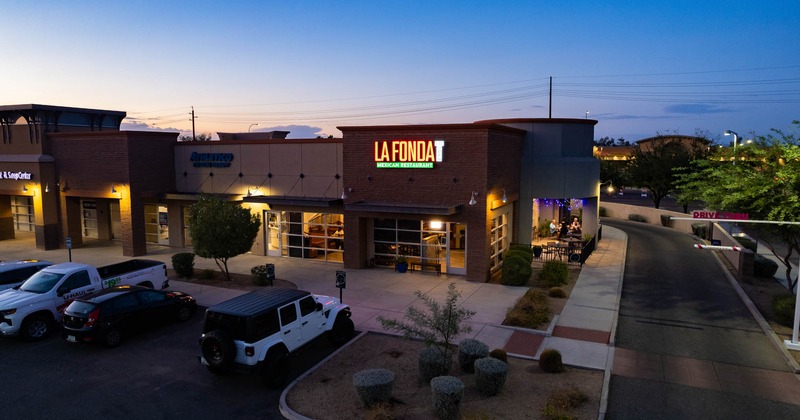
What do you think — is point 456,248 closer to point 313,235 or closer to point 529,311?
point 313,235

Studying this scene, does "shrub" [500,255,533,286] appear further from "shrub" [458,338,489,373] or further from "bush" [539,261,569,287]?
"shrub" [458,338,489,373]

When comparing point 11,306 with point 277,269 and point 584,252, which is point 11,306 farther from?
point 584,252

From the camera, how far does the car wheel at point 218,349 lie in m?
12.0

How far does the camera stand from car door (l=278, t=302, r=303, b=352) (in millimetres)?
13031

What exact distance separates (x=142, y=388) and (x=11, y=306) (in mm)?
6447

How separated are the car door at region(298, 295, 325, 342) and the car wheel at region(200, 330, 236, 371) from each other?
6.95ft

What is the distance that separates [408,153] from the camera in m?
24.4

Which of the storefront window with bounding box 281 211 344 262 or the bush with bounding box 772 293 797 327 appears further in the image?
the storefront window with bounding box 281 211 344 262

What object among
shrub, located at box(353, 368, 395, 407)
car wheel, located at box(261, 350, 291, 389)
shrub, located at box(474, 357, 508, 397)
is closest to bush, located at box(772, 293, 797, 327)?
shrub, located at box(474, 357, 508, 397)

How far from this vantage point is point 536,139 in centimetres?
2916

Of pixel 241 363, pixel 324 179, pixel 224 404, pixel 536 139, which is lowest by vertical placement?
pixel 224 404

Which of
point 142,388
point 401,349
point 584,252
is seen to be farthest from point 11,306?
point 584,252

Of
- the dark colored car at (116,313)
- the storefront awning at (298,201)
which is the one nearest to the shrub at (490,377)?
the dark colored car at (116,313)

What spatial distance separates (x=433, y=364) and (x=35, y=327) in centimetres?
1273
